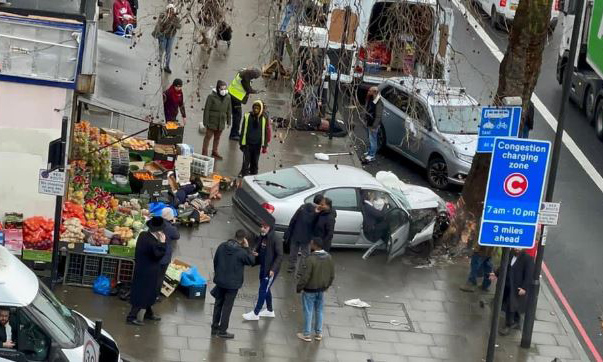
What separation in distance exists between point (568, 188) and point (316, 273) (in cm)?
933

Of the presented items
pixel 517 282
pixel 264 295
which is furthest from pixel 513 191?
pixel 264 295

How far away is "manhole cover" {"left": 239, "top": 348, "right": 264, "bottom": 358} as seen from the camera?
17891mm

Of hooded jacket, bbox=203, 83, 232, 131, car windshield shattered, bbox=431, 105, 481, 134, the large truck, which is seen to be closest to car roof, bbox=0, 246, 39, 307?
hooded jacket, bbox=203, 83, 232, 131

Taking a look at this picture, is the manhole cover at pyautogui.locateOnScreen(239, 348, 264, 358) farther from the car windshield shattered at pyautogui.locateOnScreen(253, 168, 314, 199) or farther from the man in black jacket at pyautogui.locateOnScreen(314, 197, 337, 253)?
the car windshield shattered at pyautogui.locateOnScreen(253, 168, 314, 199)

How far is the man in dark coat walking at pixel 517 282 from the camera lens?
63.5ft

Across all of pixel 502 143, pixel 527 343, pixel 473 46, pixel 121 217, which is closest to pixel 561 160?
pixel 473 46

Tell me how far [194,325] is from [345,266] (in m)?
3.56

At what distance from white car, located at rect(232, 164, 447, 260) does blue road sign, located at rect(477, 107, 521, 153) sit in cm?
355

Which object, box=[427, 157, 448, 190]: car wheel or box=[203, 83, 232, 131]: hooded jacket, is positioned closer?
box=[203, 83, 232, 131]: hooded jacket

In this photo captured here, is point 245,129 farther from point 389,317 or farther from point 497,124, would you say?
point 497,124

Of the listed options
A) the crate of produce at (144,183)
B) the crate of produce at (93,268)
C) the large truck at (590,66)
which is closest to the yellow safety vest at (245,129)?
the crate of produce at (144,183)

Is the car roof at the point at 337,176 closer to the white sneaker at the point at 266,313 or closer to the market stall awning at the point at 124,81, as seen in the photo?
the market stall awning at the point at 124,81

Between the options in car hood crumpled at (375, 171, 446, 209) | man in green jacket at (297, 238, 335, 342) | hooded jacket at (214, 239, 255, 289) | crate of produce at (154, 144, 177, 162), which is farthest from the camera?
crate of produce at (154, 144, 177, 162)

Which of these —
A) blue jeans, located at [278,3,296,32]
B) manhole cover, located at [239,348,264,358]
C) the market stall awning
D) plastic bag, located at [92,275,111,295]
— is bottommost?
manhole cover, located at [239,348,264,358]
